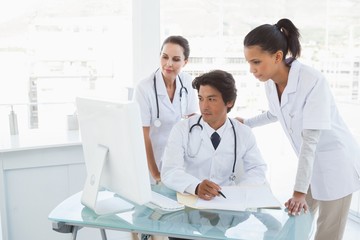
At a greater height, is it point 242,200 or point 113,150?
point 113,150

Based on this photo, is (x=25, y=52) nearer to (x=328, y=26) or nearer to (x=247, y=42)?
(x=247, y=42)

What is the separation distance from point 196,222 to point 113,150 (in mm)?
339

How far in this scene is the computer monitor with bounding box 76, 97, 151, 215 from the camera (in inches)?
43.1

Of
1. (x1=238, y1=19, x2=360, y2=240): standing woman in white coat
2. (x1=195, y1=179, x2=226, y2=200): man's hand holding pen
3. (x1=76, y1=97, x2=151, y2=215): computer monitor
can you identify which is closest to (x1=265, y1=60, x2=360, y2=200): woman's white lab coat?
(x1=238, y1=19, x2=360, y2=240): standing woman in white coat

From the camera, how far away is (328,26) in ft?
9.91

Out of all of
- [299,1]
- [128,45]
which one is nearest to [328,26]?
[299,1]

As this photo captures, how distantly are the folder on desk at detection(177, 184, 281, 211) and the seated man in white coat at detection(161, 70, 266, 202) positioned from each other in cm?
13

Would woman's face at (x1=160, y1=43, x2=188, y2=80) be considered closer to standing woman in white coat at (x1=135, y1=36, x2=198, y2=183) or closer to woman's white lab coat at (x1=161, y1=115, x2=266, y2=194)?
standing woman in white coat at (x1=135, y1=36, x2=198, y2=183)

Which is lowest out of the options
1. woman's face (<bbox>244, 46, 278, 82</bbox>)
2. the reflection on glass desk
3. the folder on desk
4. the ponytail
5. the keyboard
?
the reflection on glass desk

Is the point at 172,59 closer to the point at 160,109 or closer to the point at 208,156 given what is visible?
the point at 160,109

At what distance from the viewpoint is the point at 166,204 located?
132 centimetres

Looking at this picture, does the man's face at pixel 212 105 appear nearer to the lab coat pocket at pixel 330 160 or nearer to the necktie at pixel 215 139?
the necktie at pixel 215 139

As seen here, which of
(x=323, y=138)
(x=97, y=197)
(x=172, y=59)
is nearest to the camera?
(x=97, y=197)

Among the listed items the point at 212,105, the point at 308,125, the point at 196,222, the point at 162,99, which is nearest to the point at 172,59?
the point at 162,99
